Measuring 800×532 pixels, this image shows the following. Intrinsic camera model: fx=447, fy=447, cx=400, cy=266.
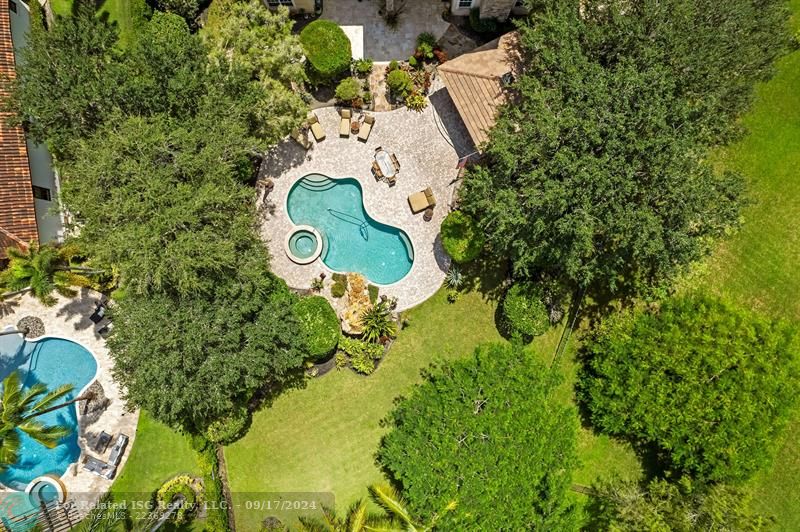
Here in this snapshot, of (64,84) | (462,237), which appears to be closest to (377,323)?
(462,237)

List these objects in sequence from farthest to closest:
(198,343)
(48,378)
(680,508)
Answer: (48,378) < (680,508) < (198,343)

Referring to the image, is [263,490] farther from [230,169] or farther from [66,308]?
[230,169]

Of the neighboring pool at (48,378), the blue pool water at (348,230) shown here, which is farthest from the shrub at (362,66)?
the neighboring pool at (48,378)

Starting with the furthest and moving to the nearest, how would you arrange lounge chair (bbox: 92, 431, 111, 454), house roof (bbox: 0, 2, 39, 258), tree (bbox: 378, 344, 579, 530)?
1. lounge chair (bbox: 92, 431, 111, 454)
2. house roof (bbox: 0, 2, 39, 258)
3. tree (bbox: 378, 344, 579, 530)

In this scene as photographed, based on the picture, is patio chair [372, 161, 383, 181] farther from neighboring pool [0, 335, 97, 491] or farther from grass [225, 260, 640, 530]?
neighboring pool [0, 335, 97, 491]

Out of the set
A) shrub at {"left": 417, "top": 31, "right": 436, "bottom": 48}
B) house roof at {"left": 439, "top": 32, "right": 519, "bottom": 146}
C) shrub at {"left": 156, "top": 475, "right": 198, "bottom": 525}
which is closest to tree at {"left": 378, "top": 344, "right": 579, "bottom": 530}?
shrub at {"left": 156, "top": 475, "right": 198, "bottom": 525}

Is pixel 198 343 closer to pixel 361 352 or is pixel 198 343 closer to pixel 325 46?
pixel 361 352

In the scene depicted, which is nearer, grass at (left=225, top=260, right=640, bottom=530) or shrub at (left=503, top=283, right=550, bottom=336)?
shrub at (left=503, top=283, right=550, bottom=336)
